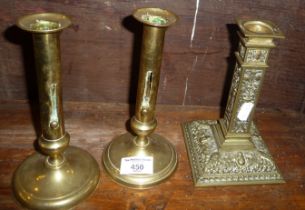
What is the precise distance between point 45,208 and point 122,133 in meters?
0.35

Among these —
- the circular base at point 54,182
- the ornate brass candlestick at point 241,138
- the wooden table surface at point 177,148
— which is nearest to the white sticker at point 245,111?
the ornate brass candlestick at point 241,138

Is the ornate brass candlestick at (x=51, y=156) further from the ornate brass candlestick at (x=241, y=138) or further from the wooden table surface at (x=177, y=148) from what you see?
the ornate brass candlestick at (x=241, y=138)

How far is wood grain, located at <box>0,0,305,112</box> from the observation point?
1.01m

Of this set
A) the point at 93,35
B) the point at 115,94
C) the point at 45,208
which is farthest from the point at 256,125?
the point at 45,208

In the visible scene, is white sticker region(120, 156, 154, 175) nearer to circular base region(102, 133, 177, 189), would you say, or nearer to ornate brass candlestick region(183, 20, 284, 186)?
circular base region(102, 133, 177, 189)

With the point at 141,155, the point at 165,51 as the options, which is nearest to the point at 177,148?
the point at 141,155

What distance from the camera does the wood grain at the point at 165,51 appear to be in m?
1.01

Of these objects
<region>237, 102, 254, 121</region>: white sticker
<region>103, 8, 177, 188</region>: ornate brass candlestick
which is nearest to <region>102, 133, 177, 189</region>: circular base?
<region>103, 8, 177, 188</region>: ornate brass candlestick

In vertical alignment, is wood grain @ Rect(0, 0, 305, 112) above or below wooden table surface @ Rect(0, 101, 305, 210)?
above

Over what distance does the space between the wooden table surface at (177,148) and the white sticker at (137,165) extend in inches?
1.9

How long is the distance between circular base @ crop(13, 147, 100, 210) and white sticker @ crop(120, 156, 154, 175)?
76 millimetres

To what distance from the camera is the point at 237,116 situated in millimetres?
967

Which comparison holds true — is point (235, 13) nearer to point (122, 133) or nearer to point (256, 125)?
point (256, 125)

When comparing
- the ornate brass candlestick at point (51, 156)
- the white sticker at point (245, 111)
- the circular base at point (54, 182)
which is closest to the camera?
the ornate brass candlestick at point (51, 156)
